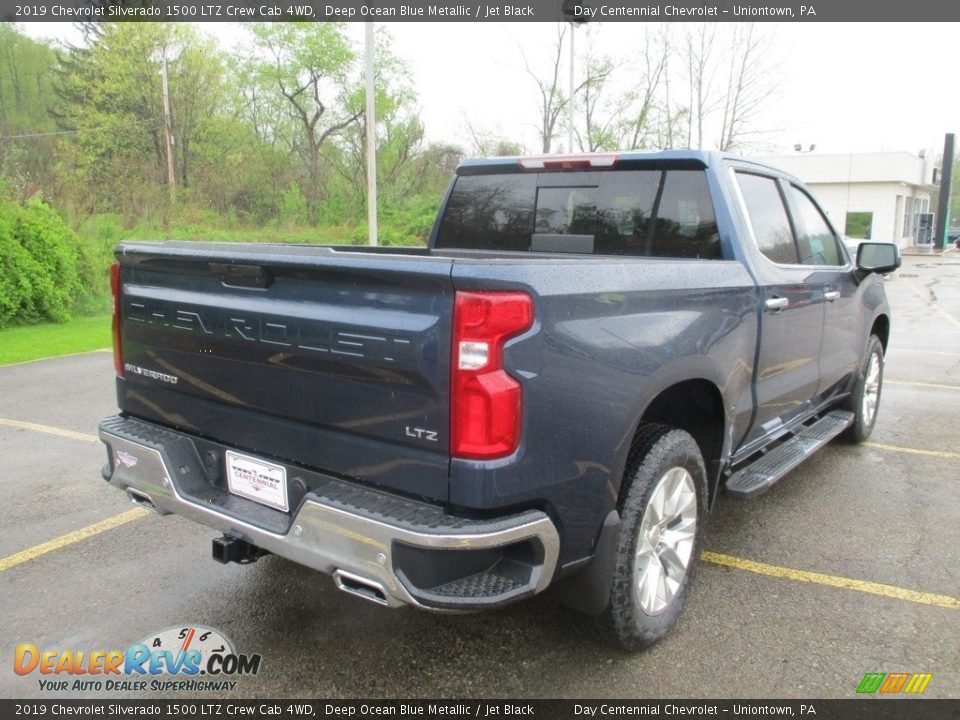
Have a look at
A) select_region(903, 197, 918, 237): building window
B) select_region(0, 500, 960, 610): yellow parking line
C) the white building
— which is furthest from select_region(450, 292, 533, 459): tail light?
select_region(903, 197, 918, 237): building window

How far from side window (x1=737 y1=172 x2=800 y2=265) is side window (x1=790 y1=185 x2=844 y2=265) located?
0.18 meters

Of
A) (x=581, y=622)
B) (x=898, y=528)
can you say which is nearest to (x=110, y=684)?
(x=581, y=622)

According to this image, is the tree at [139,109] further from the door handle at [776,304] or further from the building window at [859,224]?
the building window at [859,224]

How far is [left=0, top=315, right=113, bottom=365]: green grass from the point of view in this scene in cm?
919

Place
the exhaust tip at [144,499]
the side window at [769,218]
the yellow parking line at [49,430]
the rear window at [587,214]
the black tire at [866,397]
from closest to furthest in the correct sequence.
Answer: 1. the exhaust tip at [144,499]
2. the rear window at [587,214]
3. the side window at [769,218]
4. the black tire at [866,397]
5. the yellow parking line at [49,430]

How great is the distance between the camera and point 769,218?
3928 millimetres

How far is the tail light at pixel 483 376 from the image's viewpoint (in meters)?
2.06

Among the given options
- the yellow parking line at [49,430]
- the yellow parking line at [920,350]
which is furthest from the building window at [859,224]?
the yellow parking line at [49,430]

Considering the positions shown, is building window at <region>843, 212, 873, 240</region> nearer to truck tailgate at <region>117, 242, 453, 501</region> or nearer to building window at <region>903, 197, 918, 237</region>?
building window at <region>903, 197, 918, 237</region>

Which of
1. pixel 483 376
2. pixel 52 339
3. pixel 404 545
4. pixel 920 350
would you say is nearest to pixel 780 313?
pixel 483 376

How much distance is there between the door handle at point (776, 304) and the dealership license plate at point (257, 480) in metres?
2.36

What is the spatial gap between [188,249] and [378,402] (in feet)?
3.72

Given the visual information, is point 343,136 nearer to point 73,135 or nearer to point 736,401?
point 73,135

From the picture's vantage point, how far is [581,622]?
3.00m
